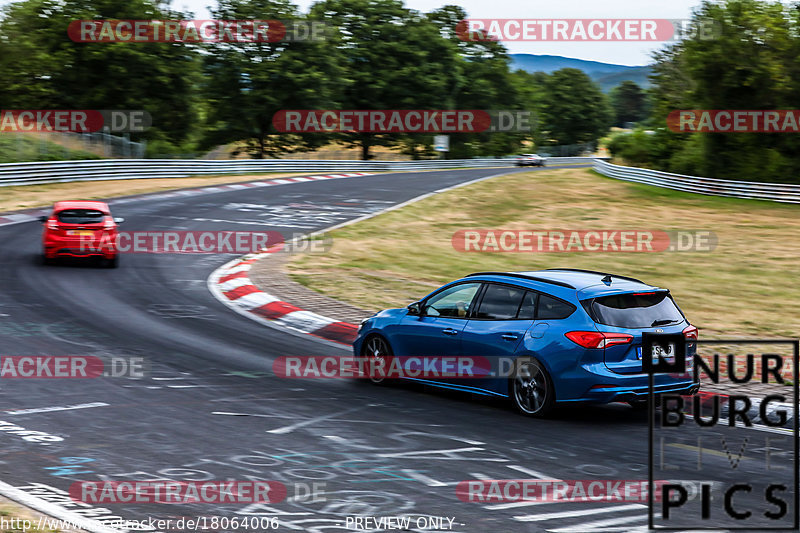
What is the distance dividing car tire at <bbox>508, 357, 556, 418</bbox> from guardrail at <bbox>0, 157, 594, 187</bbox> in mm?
30018

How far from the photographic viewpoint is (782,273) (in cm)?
2088

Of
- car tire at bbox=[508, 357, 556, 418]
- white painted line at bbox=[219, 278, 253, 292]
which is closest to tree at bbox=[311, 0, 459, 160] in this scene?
white painted line at bbox=[219, 278, 253, 292]

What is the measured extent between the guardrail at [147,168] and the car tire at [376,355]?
2764 cm

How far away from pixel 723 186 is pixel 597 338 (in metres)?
32.0

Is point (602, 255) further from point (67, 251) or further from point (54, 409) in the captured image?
point (54, 409)

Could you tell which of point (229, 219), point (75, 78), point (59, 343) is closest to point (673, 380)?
point (59, 343)

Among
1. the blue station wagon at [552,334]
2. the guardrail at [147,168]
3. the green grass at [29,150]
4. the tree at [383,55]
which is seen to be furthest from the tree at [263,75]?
the blue station wagon at [552,334]

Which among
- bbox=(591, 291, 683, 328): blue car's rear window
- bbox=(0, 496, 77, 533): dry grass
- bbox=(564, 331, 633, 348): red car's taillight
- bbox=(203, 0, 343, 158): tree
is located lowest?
bbox=(0, 496, 77, 533): dry grass

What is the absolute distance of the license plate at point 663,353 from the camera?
924cm

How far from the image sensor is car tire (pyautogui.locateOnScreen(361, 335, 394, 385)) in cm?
1107

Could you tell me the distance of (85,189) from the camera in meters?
35.8

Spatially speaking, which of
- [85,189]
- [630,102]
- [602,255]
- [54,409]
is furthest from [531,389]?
[630,102]

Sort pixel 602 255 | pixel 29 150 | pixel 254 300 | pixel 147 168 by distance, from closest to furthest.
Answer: pixel 254 300 < pixel 602 255 < pixel 29 150 < pixel 147 168

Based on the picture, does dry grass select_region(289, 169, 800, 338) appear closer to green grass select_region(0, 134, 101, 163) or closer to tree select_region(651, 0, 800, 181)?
tree select_region(651, 0, 800, 181)
